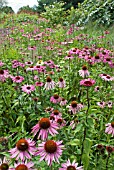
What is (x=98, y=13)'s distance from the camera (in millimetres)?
6895

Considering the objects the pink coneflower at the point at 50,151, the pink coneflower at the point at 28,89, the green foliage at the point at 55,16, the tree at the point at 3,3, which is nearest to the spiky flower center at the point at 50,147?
the pink coneflower at the point at 50,151

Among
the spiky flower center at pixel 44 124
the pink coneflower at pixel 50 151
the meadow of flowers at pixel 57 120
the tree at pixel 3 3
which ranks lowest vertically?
the meadow of flowers at pixel 57 120

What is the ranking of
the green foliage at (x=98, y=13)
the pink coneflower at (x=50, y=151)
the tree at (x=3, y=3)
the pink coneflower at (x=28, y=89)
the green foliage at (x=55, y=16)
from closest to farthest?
the pink coneflower at (x=50, y=151) < the pink coneflower at (x=28, y=89) < the green foliage at (x=98, y=13) < the green foliage at (x=55, y=16) < the tree at (x=3, y=3)

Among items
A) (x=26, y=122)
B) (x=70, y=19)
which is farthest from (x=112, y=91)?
(x=70, y=19)

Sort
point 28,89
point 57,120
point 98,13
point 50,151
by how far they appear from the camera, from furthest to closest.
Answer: point 98,13 → point 28,89 → point 57,120 → point 50,151

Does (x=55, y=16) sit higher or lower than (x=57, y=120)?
higher

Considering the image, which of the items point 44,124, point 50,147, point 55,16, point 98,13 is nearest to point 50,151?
point 50,147

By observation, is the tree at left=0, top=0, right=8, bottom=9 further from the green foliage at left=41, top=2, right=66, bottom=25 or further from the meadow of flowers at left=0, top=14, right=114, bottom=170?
the meadow of flowers at left=0, top=14, right=114, bottom=170

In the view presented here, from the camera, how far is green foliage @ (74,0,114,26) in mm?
6469

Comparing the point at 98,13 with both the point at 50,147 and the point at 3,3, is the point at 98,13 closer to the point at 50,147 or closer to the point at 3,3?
the point at 50,147

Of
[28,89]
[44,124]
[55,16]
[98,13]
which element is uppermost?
[98,13]

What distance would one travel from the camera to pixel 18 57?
131 inches

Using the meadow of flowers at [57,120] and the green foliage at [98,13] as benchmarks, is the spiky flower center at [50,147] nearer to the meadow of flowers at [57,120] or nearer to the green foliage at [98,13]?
the meadow of flowers at [57,120]

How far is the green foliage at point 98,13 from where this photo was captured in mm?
6469
